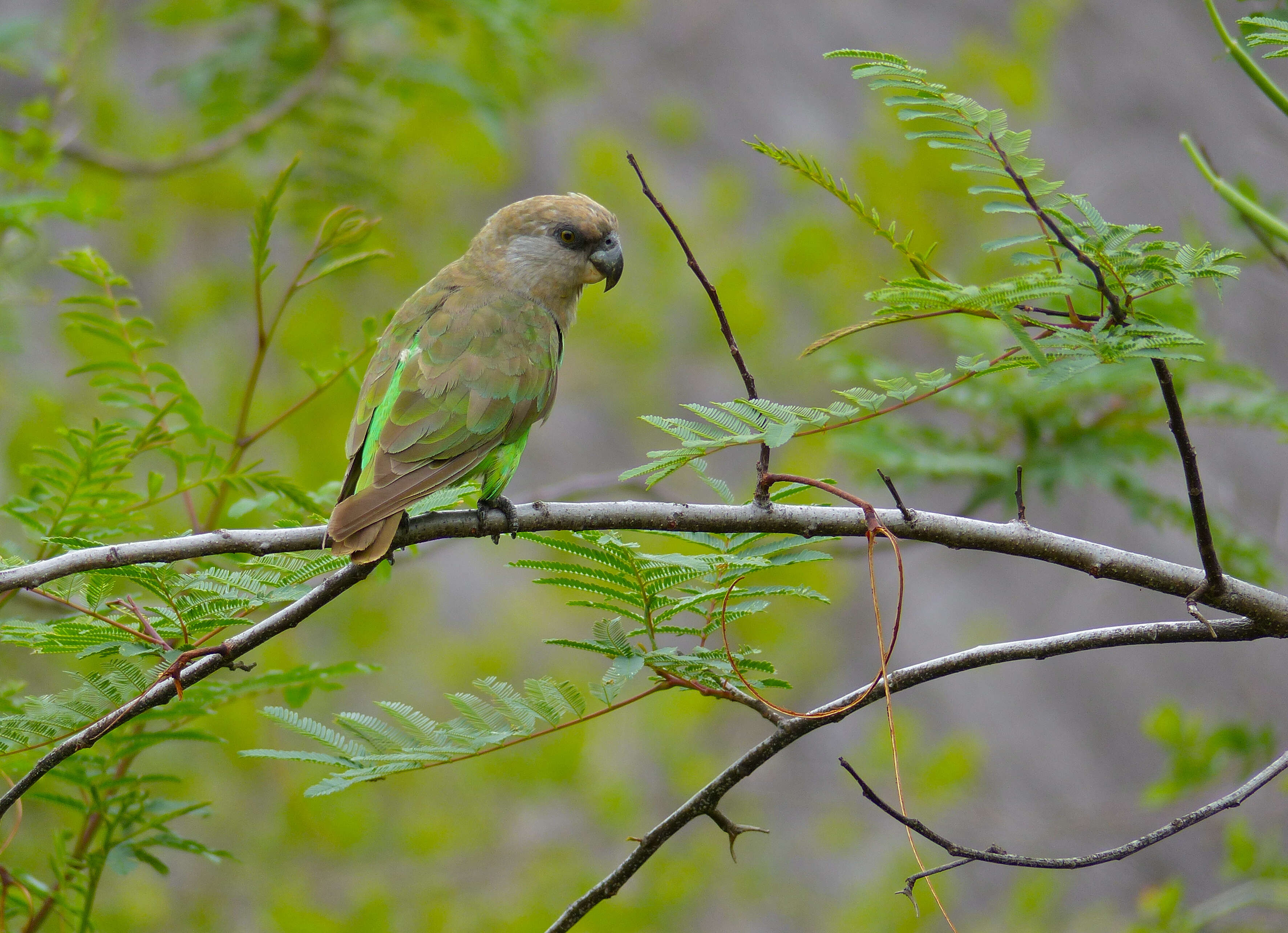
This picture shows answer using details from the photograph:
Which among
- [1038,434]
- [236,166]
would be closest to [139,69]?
[236,166]

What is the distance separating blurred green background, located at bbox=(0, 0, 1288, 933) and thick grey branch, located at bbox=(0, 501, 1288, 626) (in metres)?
2.38

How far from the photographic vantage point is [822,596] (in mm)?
1813

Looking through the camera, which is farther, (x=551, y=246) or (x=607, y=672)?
(x=551, y=246)

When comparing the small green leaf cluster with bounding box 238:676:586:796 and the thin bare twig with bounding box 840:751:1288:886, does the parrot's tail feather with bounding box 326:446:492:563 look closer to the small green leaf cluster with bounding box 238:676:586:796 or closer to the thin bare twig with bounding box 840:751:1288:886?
the small green leaf cluster with bounding box 238:676:586:796

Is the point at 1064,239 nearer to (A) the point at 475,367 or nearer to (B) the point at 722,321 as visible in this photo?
(B) the point at 722,321

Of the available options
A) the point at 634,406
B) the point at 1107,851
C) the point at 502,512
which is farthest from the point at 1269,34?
the point at 634,406

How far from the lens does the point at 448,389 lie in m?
3.16

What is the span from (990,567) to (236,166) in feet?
26.0

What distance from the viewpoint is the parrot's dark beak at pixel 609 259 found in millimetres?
4043

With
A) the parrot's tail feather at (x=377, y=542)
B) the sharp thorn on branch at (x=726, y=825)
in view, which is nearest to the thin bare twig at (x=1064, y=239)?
the sharp thorn on branch at (x=726, y=825)

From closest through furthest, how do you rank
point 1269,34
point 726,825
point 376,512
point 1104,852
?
point 1104,852
point 1269,34
point 726,825
point 376,512

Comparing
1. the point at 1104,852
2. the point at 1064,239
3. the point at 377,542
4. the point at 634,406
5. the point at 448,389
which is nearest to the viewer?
the point at 1064,239

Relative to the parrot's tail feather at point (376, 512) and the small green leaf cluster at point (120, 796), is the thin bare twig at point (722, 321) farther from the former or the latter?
the small green leaf cluster at point (120, 796)

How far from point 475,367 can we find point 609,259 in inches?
40.1
